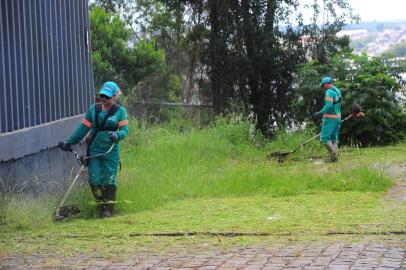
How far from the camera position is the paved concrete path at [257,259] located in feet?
18.6

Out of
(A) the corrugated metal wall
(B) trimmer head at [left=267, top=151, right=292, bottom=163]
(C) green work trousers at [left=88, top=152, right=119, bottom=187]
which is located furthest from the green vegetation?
(A) the corrugated metal wall

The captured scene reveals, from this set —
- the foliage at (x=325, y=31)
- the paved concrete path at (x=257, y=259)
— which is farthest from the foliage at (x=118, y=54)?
the paved concrete path at (x=257, y=259)

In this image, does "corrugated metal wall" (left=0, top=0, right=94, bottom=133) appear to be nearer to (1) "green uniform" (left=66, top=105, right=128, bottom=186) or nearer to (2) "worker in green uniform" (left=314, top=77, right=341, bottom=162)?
(1) "green uniform" (left=66, top=105, right=128, bottom=186)

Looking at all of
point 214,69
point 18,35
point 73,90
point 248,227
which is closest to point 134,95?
point 214,69

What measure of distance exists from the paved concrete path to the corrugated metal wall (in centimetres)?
270

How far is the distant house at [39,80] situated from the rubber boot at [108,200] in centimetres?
102

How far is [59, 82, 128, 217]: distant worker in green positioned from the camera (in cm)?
859

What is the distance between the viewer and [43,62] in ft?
31.4

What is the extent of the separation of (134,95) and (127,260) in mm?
17832

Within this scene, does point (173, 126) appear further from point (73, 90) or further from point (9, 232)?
point (9, 232)

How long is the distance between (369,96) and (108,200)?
31.0ft

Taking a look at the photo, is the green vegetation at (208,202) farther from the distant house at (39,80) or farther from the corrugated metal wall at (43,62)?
the corrugated metal wall at (43,62)

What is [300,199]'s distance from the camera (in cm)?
910

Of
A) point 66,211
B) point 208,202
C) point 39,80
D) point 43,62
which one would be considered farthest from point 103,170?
point 43,62
